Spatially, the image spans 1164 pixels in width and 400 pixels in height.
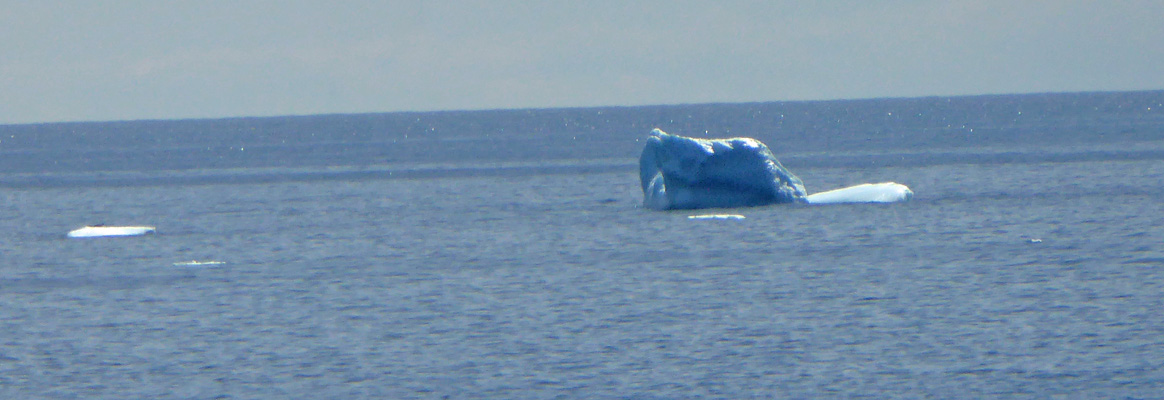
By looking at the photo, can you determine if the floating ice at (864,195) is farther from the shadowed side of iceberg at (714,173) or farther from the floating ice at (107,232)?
the floating ice at (107,232)

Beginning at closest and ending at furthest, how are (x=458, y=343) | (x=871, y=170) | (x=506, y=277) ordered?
(x=458, y=343)
(x=506, y=277)
(x=871, y=170)

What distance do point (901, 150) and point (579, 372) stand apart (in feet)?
158

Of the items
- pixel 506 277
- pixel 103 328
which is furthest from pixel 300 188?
pixel 103 328

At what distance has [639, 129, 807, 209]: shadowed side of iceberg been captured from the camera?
978 inches

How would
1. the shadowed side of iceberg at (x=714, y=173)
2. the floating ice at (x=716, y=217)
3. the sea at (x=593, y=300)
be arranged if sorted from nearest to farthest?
1. the sea at (x=593, y=300)
2. the floating ice at (x=716, y=217)
3. the shadowed side of iceberg at (x=714, y=173)

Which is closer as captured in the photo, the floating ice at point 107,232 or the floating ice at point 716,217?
the floating ice at point 107,232

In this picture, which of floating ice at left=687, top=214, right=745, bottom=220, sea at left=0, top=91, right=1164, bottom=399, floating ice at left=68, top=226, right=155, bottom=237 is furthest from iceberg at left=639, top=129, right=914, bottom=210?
floating ice at left=68, top=226, right=155, bottom=237

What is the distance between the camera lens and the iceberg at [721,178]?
24875 mm

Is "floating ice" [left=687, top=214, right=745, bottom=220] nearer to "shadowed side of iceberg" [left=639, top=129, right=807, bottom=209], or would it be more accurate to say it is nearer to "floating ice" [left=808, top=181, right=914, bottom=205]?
"shadowed side of iceberg" [left=639, top=129, right=807, bottom=209]

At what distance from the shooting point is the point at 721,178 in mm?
25266

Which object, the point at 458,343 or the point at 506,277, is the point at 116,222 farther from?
the point at 458,343

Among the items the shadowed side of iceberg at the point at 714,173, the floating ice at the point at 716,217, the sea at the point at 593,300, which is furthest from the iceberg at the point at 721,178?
the floating ice at the point at 716,217

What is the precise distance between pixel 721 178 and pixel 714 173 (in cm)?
23

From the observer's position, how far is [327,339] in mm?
12789
